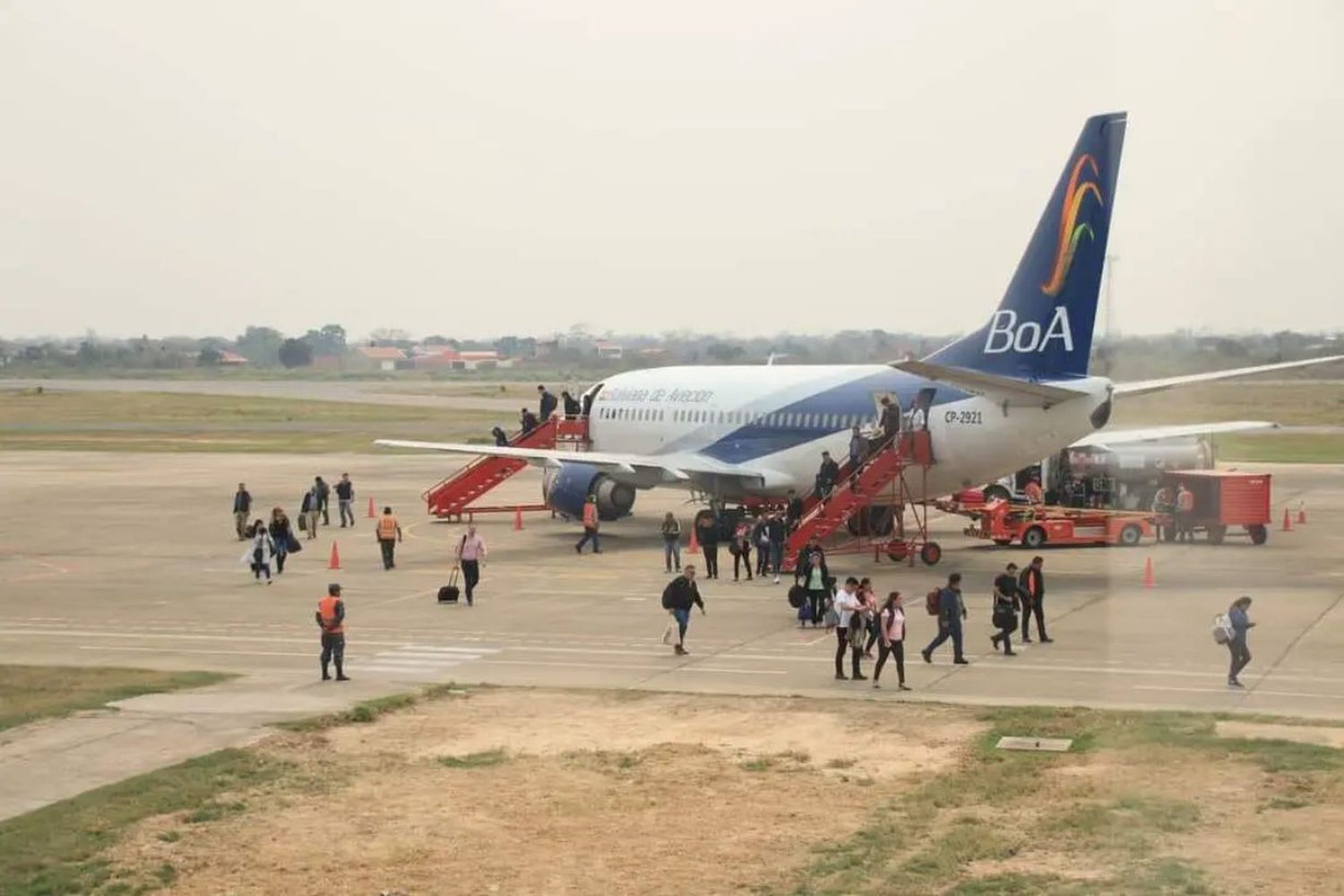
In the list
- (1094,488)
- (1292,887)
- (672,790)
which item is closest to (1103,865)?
(1292,887)

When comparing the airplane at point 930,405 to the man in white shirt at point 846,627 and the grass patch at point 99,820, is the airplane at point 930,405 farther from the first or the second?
the grass patch at point 99,820

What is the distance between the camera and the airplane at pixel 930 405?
42.1 meters

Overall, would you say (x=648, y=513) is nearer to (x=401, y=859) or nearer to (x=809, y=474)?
(x=809, y=474)

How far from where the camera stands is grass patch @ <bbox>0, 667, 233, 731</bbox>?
1094 inches

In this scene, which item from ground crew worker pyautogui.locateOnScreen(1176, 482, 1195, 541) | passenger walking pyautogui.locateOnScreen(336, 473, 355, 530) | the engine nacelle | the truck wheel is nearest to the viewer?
the truck wheel

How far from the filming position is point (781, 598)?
1586 inches

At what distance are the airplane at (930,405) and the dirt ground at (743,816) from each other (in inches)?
411

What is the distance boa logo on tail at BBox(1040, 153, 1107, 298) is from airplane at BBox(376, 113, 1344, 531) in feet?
0.10

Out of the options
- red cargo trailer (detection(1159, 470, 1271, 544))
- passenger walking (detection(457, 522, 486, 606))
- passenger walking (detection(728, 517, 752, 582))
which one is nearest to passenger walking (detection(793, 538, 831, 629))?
passenger walking (detection(728, 517, 752, 582))

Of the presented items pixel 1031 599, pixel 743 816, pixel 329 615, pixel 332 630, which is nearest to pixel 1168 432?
pixel 1031 599

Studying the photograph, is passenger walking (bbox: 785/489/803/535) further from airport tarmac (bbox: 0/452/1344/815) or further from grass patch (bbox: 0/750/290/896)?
grass patch (bbox: 0/750/290/896)

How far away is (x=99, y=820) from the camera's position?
21125 millimetres

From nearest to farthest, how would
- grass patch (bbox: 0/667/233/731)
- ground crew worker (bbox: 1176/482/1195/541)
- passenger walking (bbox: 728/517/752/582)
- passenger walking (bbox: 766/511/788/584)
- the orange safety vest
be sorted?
grass patch (bbox: 0/667/233/731) < the orange safety vest < passenger walking (bbox: 728/517/752/582) < passenger walking (bbox: 766/511/788/584) < ground crew worker (bbox: 1176/482/1195/541)

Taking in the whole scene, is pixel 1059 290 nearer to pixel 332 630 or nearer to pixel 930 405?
pixel 930 405
